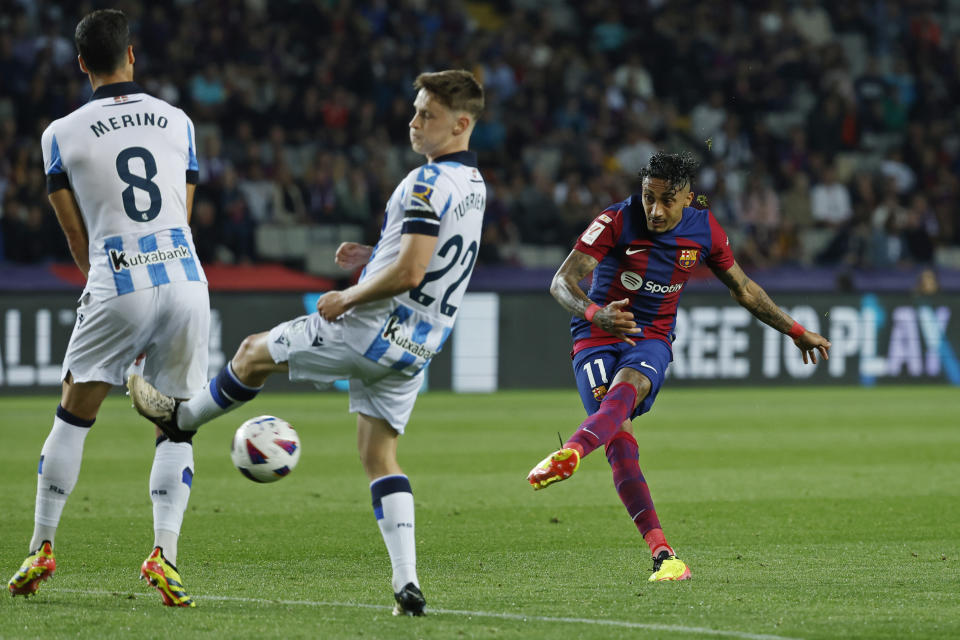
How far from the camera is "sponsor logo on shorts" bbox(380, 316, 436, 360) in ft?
17.4

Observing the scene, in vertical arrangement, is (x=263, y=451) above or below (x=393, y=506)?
above

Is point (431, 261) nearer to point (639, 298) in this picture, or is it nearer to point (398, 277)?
point (398, 277)

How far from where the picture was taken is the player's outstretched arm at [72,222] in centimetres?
564

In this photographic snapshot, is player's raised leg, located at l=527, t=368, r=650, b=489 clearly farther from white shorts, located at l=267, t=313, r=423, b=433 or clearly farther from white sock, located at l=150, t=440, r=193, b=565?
white sock, located at l=150, t=440, r=193, b=565

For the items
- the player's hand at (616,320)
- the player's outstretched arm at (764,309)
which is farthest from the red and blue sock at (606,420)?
the player's outstretched arm at (764,309)

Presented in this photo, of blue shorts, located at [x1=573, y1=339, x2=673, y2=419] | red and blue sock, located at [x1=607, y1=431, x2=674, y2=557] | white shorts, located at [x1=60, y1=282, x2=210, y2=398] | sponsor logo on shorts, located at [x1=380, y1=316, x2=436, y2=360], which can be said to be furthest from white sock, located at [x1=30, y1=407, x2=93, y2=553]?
red and blue sock, located at [x1=607, y1=431, x2=674, y2=557]

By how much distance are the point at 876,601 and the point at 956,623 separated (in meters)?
0.53

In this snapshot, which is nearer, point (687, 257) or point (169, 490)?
point (169, 490)

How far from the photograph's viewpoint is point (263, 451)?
218 inches

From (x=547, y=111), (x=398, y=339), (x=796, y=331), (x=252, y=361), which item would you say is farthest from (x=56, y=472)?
(x=547, y=111)

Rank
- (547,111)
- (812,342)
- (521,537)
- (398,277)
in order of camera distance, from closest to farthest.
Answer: (398,277)
(812,342)
(521,537)
(547,111)

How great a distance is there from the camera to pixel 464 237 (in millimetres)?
5410

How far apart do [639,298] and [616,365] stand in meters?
0.37

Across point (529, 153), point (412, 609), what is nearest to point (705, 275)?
point (529, 153)
